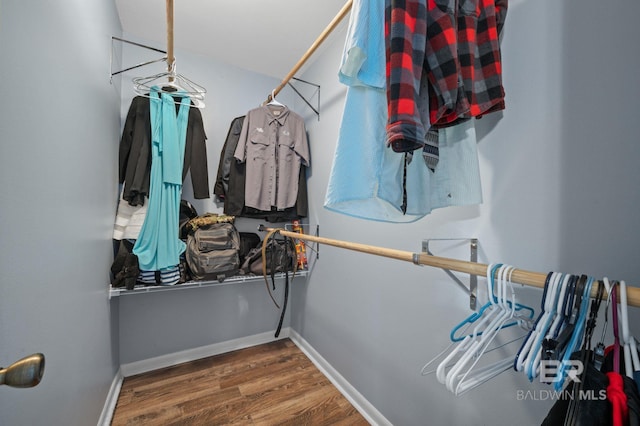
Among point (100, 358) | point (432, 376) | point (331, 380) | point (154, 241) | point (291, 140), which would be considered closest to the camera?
point (432, 376)

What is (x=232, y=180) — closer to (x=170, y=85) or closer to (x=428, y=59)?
(x=170, y=85)

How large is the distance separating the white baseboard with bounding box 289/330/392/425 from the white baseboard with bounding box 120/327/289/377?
1.01 feet

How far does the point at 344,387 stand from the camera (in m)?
1.62

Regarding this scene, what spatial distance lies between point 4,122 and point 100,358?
Result: 4.00ft

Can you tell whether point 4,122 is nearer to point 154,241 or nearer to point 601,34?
point 154,241

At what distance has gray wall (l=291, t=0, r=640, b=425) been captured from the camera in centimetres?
63

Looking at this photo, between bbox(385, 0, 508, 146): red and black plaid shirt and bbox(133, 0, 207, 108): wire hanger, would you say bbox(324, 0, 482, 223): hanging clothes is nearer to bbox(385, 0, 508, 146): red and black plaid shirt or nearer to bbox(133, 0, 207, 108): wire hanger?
bbox(385, 0, 508, 146): red and black plaid shirt

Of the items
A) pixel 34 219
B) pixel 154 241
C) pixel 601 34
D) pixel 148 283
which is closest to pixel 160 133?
pixel 154 241

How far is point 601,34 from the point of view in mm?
658

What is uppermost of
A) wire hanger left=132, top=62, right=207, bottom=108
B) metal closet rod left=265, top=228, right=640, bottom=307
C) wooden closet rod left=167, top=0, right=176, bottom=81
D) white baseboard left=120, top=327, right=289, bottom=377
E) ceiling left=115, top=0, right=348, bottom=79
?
ceiling left=115, top=0, right=348, bottom=79

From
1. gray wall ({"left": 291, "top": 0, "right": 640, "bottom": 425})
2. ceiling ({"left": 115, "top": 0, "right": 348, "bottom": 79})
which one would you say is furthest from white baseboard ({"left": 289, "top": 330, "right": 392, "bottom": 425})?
ceiling ({"left": 115, "top": 0, "right": 348, "bottom": 79})

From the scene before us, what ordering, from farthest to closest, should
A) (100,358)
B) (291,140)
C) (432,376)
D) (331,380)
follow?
(291,140) → (331,380) → (100,358) → (432,376)

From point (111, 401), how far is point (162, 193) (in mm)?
1226

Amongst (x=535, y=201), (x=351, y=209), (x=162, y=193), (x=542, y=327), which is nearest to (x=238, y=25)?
(x=162, y=193)
